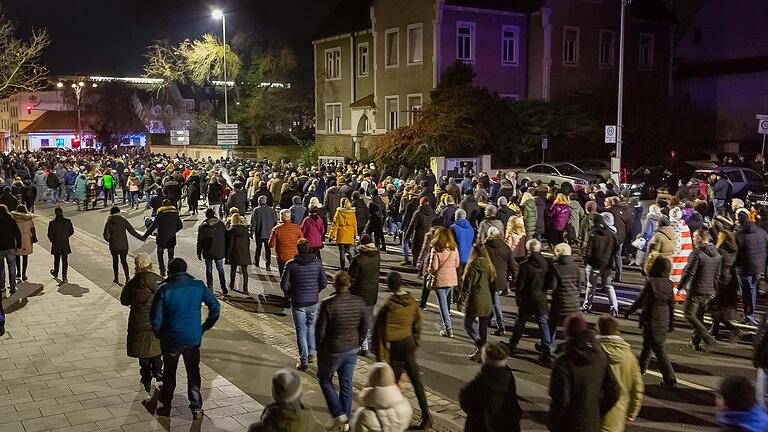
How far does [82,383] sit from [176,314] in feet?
7.27

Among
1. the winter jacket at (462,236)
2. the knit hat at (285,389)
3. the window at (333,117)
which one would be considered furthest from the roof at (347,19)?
the knit hat at (285,389)

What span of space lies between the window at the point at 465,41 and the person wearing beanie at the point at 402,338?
98.3ft

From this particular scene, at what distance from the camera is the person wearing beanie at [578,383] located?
5.64 meters

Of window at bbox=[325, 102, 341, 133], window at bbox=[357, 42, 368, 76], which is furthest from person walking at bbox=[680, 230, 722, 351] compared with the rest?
window at bbox=[325, 102, 341, 133]

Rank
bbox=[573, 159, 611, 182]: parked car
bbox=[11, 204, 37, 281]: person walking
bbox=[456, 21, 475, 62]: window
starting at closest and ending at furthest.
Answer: bbox=[11, 204, 37, 281]: person walking, bbox=[573, 159, 611, 182]: parked car, bbox=[456, 21, 475, 62]: window

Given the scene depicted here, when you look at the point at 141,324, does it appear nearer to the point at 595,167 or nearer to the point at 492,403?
the point at 492,403

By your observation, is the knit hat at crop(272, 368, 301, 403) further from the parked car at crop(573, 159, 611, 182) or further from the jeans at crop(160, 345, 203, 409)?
the parked car at crop(573, 159, 611, 182)

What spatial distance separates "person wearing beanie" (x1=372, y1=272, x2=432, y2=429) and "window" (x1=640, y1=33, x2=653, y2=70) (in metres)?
37.7

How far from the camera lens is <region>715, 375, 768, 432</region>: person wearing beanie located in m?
4.63

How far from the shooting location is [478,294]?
9656 millimetres

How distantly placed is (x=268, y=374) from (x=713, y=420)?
520cm

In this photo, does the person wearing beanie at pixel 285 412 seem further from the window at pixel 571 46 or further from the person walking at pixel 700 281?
the window at pixel 571 46

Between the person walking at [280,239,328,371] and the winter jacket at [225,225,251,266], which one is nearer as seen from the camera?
the person walking at [280,239,328,371]

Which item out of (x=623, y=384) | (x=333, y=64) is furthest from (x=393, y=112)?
(x=623, y=384)
